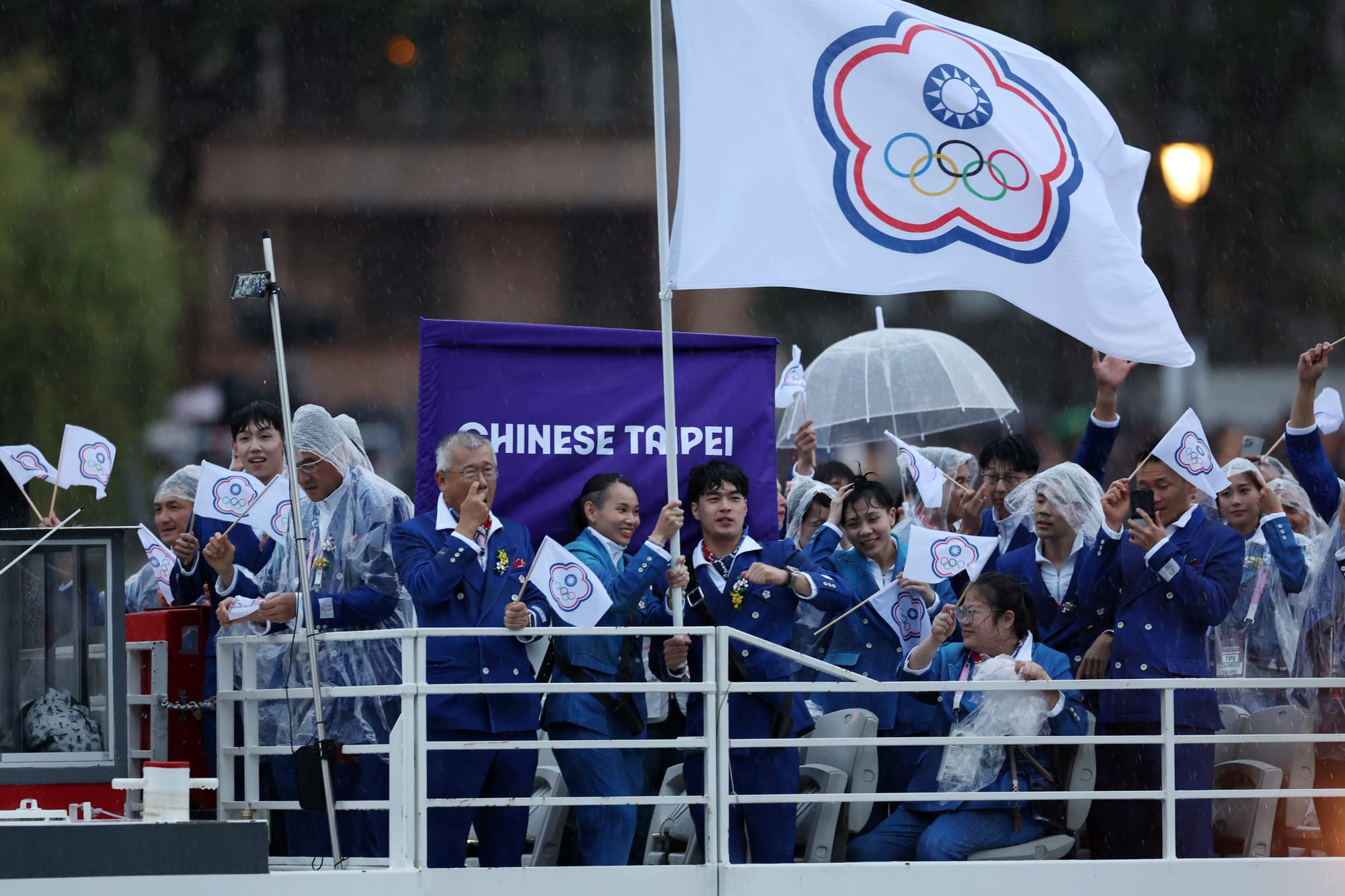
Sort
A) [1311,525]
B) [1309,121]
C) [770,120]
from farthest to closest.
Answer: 1. [1309,121]
2. [1311,525]
3. [770,120]

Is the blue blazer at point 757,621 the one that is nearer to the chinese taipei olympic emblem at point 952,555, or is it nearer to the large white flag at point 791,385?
the chinese taipei olympic emblem at point 952,555

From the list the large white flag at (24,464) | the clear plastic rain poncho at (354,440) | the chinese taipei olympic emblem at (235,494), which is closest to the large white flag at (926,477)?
the clear plastic rain poncho at (354,440)

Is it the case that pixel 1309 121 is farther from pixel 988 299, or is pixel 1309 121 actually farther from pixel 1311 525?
pixel 1311 525

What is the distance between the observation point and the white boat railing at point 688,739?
779cm

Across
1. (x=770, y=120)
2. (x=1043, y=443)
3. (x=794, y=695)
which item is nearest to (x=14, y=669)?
(x=794, y=695)

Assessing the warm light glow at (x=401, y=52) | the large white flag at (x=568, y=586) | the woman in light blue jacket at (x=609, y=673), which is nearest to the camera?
the large white flag at (x=568, y=586)

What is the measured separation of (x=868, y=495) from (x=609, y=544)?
1379mm

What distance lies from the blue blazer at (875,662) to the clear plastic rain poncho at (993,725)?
25.2 inches

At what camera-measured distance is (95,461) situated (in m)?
9.48

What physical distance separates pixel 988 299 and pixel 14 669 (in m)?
15.8

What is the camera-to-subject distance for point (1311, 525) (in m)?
10.4

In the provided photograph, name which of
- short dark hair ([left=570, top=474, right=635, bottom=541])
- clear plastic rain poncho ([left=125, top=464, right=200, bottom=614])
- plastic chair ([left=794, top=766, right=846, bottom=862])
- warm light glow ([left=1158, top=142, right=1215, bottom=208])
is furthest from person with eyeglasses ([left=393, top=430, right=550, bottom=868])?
warm light glow ([left=1158, top=142, right=1215, bottom=208])

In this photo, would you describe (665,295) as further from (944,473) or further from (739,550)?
(944,473)

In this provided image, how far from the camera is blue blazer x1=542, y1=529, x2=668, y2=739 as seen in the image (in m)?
8.43
